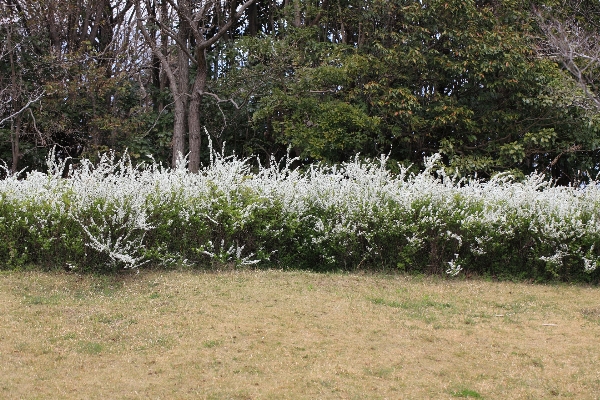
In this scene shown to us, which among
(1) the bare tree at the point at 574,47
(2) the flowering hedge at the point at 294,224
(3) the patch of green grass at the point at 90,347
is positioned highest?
(1) the bare tree at the point at 574,47

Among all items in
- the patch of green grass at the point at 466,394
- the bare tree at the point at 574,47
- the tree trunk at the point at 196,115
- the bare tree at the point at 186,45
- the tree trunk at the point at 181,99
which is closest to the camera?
the patch of green grass at the point at 466,394

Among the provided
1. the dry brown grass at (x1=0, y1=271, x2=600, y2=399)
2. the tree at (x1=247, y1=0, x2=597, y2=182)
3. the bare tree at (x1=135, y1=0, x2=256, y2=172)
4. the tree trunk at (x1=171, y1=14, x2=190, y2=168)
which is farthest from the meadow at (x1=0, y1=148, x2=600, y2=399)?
the tree trunk at (x1=171, y1=14, x2=190, y2=168)

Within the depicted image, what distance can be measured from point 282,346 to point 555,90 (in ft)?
34.3

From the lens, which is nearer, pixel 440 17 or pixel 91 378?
pixel 91 378

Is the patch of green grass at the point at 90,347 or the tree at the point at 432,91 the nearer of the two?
the patch of green grass at the point at 90,347

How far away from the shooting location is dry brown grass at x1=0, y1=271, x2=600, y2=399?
385 cm

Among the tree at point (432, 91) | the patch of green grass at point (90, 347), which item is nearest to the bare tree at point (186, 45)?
the tree at point (432, 91)

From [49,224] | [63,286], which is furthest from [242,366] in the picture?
[49,224]

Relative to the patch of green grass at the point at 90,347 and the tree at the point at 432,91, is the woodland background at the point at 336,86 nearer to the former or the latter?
the tree at the point at 432,91

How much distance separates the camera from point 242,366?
409 centimetres

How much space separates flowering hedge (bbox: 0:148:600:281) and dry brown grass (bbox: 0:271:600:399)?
1.30ft

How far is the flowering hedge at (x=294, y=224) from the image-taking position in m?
6.35

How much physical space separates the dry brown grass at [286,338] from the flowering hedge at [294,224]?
397 mm

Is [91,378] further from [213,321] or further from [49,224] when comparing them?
[49,224]
